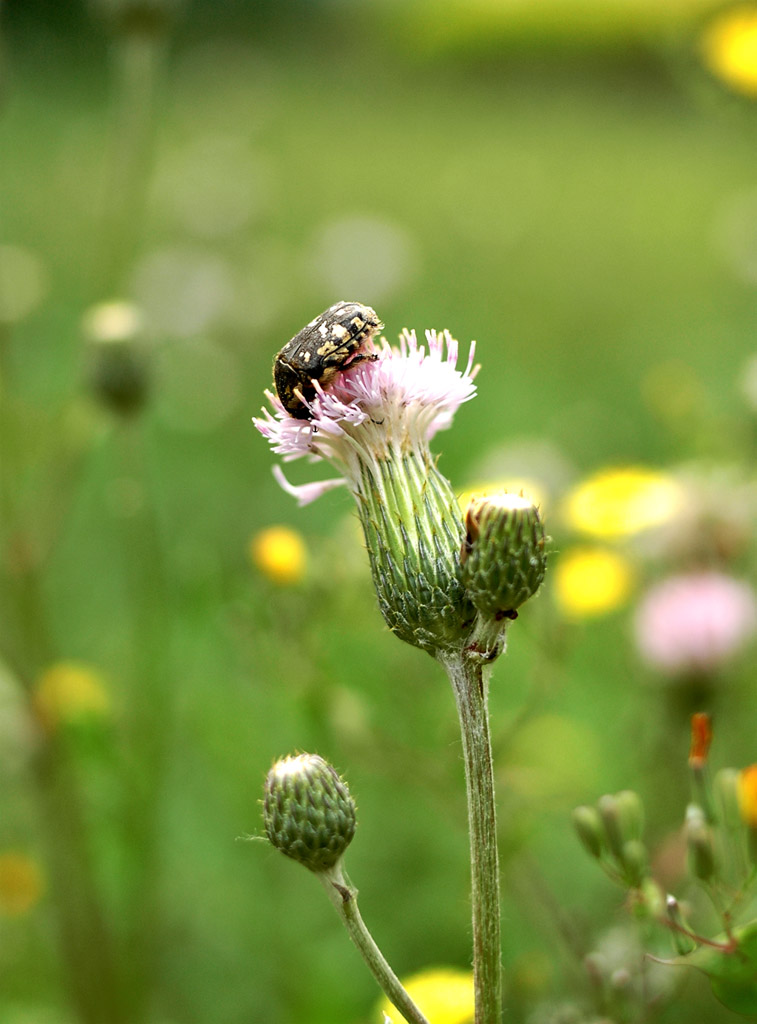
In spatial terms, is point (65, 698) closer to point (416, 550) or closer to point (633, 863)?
point (416, 550)

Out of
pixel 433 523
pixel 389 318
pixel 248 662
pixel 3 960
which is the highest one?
pixel 389 318

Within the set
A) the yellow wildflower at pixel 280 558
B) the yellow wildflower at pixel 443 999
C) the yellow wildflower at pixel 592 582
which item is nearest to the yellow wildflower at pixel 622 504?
the yellow wildflower at pixel 592 582

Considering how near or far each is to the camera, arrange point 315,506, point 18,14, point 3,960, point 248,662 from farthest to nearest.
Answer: point 18,14 → point 315,506 → point 3,960 → point 248,662

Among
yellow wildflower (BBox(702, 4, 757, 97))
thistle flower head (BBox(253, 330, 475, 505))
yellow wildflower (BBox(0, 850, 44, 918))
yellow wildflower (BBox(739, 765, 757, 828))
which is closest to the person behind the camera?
yellow wildflower (BBox(739, 765, 757, 828))

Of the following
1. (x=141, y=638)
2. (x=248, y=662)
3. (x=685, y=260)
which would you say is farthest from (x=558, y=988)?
(x=685, y=260)

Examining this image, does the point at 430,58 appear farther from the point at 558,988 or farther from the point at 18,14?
the point at 558,988

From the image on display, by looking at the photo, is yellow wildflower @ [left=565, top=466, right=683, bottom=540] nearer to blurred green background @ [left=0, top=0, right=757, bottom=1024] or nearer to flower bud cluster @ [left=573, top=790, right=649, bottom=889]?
blurred green background @ [left=0, top=0, right=757, bottom=1024]

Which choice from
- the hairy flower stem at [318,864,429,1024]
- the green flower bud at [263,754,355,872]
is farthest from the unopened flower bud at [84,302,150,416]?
the hairy flower stem at [318,864,429,1024]
